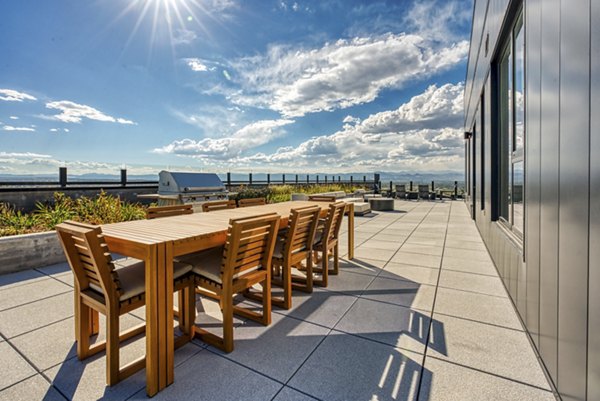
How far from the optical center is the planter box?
372 cm

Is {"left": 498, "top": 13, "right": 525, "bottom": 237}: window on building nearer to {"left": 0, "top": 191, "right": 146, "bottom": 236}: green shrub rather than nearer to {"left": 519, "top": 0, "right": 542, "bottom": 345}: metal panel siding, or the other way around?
{"left": 519, "top": 0, "right": 542, "bottom": 345}: metal panel siding

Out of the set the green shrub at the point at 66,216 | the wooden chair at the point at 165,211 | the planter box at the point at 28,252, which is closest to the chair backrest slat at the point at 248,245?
the wooden chair at the point at 165,211

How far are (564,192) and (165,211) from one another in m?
3.54

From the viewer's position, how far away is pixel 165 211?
334cm

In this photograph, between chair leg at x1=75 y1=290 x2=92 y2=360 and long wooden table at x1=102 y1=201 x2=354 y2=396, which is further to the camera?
chair leg at x1=75 y1=290 x2=92 y2=360

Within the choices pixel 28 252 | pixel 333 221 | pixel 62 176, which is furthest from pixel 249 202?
pixel 62 176

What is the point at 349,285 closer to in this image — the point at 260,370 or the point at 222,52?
the point at 260,370

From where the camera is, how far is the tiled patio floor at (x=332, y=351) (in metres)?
1.67

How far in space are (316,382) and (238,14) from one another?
8430 mm

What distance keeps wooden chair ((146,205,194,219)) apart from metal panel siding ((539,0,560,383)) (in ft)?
11.4

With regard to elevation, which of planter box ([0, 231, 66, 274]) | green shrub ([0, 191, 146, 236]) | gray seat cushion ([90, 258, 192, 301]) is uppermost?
green shrub ([0, 191, 146, 236])

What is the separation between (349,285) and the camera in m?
3.39

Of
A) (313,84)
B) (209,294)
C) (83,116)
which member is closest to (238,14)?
(313,84)

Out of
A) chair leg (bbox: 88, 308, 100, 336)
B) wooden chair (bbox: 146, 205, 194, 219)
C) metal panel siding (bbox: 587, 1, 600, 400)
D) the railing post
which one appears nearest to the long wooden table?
chair leg (bbox: 88, 308, 100, 336)
